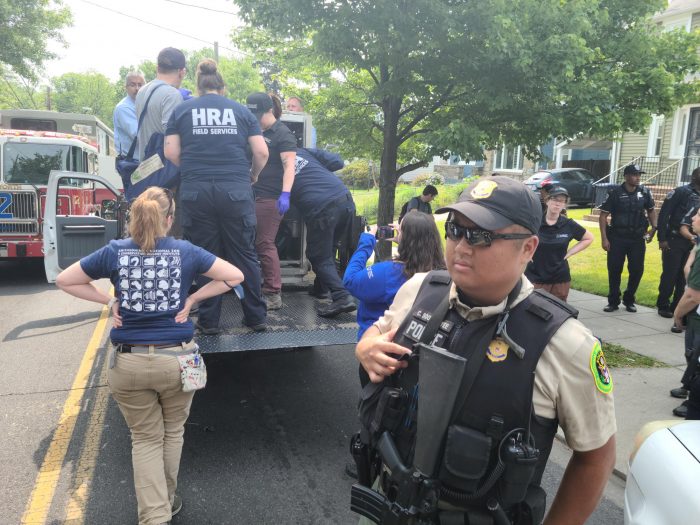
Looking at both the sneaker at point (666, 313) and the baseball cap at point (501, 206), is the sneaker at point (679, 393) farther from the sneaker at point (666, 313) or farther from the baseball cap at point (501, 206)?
the baseball cap at point (501, 206)

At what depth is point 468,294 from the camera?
1543 millimetres

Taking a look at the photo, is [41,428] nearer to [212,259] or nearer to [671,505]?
[212,259]

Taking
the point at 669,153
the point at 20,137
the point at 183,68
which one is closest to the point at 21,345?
the point at 183,68

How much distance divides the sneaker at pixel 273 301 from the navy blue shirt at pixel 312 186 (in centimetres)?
78

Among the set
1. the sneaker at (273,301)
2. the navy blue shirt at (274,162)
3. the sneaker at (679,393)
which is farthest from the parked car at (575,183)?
the sneaker at (273,301)

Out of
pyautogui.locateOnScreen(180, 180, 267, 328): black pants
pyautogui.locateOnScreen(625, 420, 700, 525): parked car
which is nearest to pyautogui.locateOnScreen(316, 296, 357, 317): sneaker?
pyautogui.locateOnScreen(180, 180, 267, 328): black pants

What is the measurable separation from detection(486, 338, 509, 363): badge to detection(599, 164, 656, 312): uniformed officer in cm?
691

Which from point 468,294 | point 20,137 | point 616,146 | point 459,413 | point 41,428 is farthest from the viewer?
point 616,146

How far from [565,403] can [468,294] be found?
1.26 feet

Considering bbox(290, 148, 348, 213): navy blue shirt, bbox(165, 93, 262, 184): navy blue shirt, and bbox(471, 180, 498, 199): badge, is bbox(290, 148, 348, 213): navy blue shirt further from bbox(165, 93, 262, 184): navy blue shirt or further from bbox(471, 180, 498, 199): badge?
bbox(471, 180, 498, 199): badge

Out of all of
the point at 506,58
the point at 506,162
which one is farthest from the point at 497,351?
the point at 506,162

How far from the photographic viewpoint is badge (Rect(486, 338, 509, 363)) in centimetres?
142

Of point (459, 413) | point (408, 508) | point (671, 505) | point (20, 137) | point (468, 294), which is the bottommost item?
point (671, 505)

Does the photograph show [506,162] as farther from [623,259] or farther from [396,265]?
[396,265]
